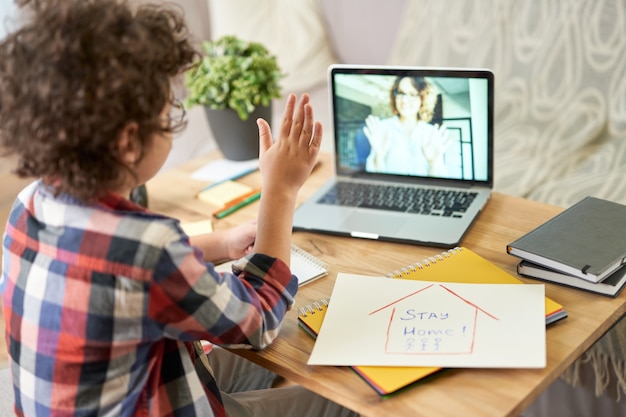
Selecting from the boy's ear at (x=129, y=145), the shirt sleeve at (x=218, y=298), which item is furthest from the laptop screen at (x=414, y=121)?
the boy's ear at (x=129, y=145)

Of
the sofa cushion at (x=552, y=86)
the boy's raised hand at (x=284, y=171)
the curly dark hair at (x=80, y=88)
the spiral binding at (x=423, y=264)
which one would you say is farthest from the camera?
the sofa cushion at (x=552, y=86)

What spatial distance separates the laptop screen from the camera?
4.27 ft

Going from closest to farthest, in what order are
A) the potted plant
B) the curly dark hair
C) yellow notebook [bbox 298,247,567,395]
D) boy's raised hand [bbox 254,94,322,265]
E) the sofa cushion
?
the curly dark hair, yellow notebook [bbox 298,247,567,395], boy's raised hand [bbox 254,94,322,265], the potted plant, the sofa cushion

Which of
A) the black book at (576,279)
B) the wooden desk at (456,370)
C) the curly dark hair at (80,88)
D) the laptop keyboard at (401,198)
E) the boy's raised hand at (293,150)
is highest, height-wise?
the curly dark hair at (80,88)

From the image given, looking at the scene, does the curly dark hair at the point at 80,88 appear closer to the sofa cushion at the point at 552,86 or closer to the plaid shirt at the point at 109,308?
the plaid shirt at the point at 109,308

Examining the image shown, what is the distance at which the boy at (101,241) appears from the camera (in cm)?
78

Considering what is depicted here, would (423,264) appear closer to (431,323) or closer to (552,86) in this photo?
(431,323)

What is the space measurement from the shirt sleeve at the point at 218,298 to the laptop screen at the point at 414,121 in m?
0.50

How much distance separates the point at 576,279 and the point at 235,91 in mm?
878

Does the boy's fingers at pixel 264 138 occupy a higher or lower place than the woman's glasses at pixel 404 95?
lower

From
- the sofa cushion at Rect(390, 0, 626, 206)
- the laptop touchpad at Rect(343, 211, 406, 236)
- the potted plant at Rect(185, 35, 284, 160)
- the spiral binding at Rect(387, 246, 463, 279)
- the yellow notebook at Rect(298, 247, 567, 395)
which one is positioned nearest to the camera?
the yellow notebook at Rect(298, 247, 567, 395)

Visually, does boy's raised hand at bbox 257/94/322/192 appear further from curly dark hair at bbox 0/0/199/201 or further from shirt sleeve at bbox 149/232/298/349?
curly dark hair at bbox 0/0/199/201

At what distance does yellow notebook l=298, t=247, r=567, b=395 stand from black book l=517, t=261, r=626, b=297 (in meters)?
0.03

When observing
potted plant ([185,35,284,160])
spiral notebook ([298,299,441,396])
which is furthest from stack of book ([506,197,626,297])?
potted plant ([185,35,284,160])
